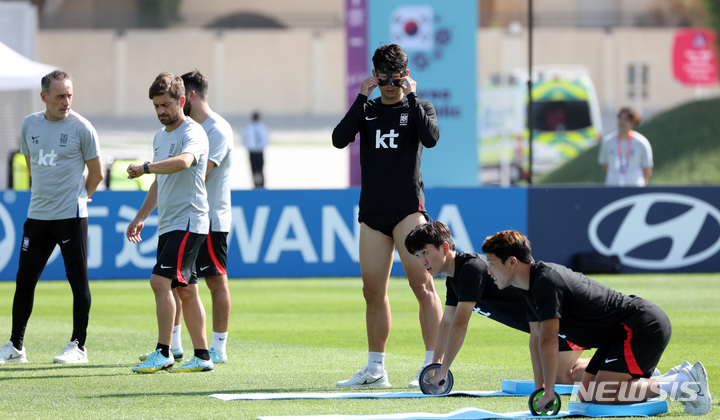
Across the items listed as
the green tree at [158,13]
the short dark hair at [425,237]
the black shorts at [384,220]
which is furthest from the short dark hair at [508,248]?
the green tree at [158,13]

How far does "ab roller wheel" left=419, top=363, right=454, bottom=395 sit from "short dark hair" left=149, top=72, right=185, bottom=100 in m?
2.49

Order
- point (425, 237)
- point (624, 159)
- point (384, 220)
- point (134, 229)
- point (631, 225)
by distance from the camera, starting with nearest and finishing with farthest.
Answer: point (425, 237) < point (384, 220) < point (134, 229) < point (631, 225) < point (624, 159)

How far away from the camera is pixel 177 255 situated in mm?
6785

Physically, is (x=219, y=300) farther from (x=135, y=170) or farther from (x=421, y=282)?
(x=421, y=282)

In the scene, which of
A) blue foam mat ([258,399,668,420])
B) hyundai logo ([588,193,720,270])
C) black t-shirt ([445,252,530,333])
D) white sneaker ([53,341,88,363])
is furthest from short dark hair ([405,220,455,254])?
hyundai logo ([588,193,720,270])

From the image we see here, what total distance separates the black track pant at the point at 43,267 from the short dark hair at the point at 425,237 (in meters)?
2.84

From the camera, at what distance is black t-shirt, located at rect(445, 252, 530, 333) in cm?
586

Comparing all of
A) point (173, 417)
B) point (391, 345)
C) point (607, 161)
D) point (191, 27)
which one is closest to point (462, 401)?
point (173, 417)

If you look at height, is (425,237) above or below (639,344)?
above

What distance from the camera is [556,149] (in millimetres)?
24656

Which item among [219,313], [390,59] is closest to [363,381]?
[219,313]

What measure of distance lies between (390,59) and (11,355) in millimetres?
3571

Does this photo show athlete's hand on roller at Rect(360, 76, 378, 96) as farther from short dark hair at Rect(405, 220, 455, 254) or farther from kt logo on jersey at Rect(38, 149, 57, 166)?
kt logo on jersey at Rect(38, 149, 57, 166)

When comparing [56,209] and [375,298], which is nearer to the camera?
[375,298]
